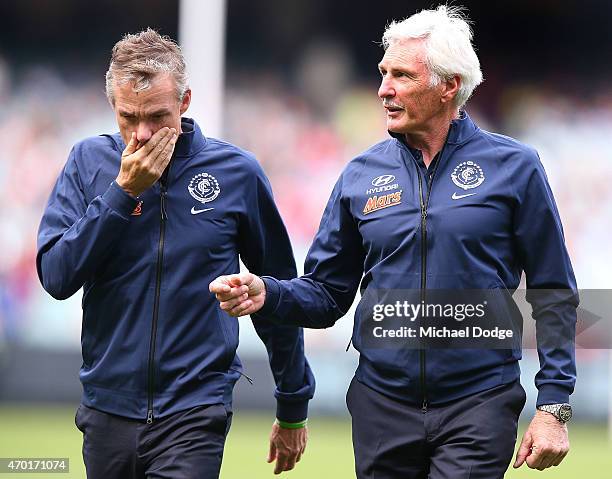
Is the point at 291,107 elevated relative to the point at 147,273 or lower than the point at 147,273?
elevated

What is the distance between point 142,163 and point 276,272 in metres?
0.84

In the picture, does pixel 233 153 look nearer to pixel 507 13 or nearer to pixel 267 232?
pixel 267 232

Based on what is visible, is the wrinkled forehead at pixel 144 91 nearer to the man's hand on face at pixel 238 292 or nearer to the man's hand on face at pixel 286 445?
the man's hand on face at pixel 238 292

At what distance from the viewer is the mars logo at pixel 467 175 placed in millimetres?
4250

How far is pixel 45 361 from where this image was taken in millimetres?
11297

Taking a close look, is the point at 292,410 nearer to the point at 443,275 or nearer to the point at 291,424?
the point at 291,424

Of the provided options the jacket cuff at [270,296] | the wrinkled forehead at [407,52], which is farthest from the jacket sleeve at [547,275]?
the jacket cuff at [270,296]

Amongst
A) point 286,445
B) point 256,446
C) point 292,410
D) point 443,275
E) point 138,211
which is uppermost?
point 138,211

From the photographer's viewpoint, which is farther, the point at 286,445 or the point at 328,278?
the point at 286,445

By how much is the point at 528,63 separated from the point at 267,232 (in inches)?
354

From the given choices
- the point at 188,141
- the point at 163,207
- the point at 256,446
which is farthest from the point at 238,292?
the point at 256,446

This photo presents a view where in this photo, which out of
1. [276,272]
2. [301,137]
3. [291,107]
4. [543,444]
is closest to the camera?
[543,444]

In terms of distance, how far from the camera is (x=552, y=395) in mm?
4160

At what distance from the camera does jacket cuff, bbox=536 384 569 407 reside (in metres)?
4.16
